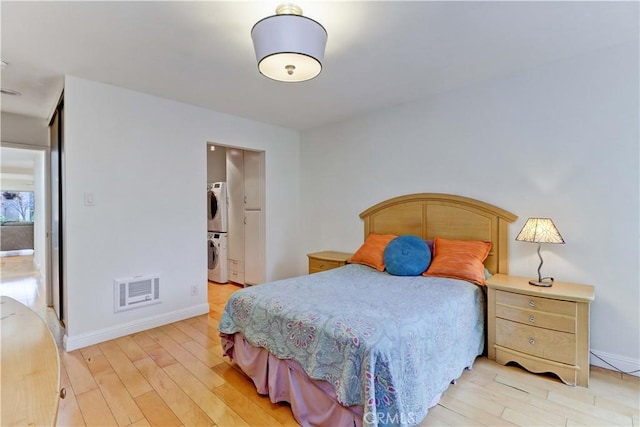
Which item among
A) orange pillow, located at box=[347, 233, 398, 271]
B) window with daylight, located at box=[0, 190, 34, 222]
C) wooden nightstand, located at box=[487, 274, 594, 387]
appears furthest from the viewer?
window with daylight, located at box=[0, 190, 34, 222]

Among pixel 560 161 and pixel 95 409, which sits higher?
pixel 560 161

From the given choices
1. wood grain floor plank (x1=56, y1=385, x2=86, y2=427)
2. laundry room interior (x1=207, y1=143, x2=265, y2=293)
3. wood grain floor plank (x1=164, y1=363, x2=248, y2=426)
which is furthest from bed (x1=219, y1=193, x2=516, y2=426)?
laundry room interior (x1=207, y1=143, x2=265, y2=293)

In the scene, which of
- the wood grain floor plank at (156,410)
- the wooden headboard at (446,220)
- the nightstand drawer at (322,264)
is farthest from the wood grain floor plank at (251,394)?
the wooden headboard at (446,220)

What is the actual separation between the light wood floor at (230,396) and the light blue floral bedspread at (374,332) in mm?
196

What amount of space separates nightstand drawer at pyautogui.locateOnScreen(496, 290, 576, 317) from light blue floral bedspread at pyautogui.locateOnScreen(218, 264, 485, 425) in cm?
18

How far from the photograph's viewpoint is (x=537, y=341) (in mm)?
2201

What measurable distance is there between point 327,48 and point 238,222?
3.18m

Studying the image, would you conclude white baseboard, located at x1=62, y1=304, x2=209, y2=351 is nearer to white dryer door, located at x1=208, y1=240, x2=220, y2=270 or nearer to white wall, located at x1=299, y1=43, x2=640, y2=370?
white dryer door, located at x1=208, y1=240, x2=220, y2=270

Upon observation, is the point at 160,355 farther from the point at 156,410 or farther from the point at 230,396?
the point at 230,396

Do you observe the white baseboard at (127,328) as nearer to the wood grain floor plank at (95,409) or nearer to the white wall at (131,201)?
the white wall at (131,201)

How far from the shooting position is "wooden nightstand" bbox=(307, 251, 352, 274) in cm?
356

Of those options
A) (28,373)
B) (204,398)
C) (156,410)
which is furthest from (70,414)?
(28,373)

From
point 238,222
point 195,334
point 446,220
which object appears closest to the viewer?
point 195,334

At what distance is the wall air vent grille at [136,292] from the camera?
2.96 metres
